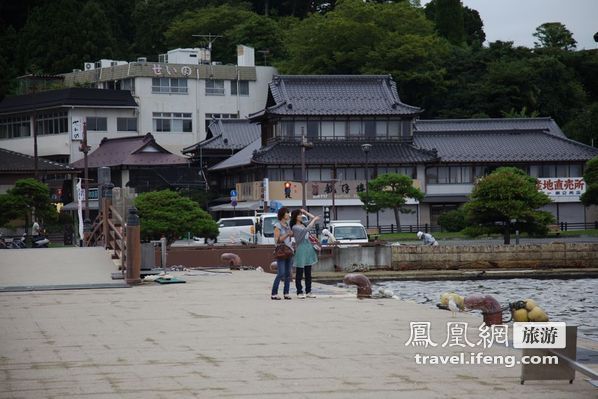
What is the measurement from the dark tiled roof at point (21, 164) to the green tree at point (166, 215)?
32.7 m

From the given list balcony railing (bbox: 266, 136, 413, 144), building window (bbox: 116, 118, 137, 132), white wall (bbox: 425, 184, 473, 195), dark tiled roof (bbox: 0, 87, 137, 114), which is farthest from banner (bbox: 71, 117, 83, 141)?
white wall (bbox: 425, 184, 473, 195)

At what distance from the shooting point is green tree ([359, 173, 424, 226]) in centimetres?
6291

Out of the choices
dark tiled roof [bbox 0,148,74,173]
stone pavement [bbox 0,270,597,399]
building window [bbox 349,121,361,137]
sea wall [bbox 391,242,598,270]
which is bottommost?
sea wall [bbox 391,242,598,270]

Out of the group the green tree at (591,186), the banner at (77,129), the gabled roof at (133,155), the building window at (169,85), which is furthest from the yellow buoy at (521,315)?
the building window at (169,85)

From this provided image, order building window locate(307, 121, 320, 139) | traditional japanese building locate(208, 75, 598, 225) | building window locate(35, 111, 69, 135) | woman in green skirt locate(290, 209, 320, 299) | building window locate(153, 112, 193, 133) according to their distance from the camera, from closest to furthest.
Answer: woman in green skirt locate(290, 209, 320, 299) → traditional japanese building locate(208, 75, 598, 225) → building window locate(307, 121, 320, 139) → building window locate(35, 111, 69, 135) → building window locate(153, 112, 193, 133)

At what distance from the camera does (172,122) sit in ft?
294

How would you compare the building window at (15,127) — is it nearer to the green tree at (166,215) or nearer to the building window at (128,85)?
the building window at (128,85)

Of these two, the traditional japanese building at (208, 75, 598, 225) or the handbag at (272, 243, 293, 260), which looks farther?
the traditional japanese building at (208, 75, 598, 225)

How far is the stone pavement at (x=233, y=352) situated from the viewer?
32.5 feet

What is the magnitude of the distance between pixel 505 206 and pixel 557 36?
54630 millimetres

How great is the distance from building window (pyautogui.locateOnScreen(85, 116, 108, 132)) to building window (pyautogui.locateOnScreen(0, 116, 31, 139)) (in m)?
5.16

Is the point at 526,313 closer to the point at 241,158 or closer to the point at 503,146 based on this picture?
the point at 503,146

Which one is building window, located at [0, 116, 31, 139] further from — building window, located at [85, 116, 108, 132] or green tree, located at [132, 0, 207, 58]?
green tree, located at [132, 0, 207, 58]

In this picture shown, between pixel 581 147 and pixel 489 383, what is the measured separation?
2517 inches
